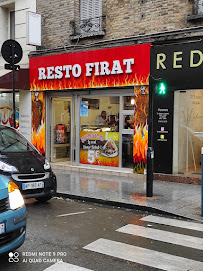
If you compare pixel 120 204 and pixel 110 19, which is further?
pixel 110 19

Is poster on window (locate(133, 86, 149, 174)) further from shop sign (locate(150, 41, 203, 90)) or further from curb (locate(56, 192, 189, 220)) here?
curb (locate(56, 192, 189, 220))

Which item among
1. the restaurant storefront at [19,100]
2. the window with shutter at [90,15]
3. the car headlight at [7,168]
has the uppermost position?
the window with shutter at [90,15]

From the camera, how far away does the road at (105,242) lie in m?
4.63

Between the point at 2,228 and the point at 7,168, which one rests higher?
the point at 7,168

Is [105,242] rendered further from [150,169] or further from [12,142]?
[12,142]

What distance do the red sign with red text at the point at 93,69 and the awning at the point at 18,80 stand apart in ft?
0.62

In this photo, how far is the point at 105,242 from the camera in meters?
5.50

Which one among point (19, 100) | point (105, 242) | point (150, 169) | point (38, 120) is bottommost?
point (105, 242)

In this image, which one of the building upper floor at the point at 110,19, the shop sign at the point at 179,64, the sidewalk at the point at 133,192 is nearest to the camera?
the sidewalk at the point at 133,192

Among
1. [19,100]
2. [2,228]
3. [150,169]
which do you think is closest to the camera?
[2,228]

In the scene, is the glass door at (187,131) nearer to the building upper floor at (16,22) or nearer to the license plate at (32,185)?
the license plate at (32,185)

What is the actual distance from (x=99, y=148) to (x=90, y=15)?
180 inches

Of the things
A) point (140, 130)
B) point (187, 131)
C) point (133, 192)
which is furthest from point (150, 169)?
point (187, 131)

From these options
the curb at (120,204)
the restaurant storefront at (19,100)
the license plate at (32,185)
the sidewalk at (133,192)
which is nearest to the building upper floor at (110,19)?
the restaurant storefront at (19,100)
